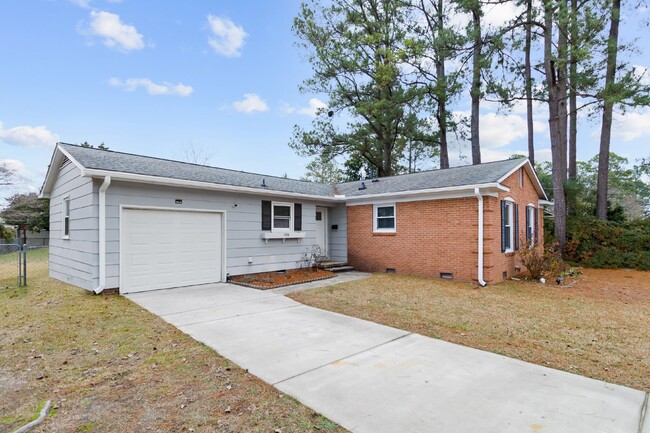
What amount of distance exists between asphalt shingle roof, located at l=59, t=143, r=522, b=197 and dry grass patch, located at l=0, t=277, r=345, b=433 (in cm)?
386

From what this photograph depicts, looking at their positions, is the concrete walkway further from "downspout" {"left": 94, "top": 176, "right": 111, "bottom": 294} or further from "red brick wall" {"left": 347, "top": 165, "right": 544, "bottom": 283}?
"downspout" {"left": 94, "top": 176, "right": 111, "bottom": 294}

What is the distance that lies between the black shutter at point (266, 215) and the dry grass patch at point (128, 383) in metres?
5.25

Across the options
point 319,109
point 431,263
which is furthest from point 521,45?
point 431,263

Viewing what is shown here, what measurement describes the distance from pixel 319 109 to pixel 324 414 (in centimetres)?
2153

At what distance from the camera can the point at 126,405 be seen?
2.85 metres

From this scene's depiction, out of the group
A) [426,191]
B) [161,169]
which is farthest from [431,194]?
[161,169]

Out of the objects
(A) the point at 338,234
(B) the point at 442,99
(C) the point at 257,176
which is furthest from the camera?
(B) the point at 442,99

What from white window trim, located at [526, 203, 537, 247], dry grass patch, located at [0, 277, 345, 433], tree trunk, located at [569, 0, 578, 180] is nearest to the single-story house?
white window trim, located at [526, 203, 537, 247]

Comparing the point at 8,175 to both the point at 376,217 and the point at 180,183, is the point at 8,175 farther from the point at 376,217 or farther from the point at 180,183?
the point at 376,217

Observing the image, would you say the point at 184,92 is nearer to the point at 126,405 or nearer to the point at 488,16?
the point at 488,16

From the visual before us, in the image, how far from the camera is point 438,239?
10266 millimetres

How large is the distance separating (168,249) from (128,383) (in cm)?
536

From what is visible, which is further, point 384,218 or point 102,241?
point 384,218

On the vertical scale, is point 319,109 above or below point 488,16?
below
